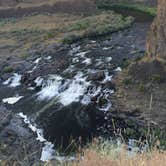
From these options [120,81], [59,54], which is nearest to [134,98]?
[120,81]

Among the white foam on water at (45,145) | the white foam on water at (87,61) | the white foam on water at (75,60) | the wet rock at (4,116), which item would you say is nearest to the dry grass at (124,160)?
the white foam on water at (45,145)

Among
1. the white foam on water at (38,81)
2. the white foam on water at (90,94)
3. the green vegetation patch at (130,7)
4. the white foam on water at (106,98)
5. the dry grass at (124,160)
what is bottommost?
the green vegetation patch at (130,7)

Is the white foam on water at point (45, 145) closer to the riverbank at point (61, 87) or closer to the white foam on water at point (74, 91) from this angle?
the riverbank at point (61, 87)

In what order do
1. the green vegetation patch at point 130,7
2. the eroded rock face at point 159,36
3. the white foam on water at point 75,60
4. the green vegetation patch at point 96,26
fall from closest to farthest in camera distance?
the eroded rock face at point 159,36 → the white foam on water at point 75,60 → the green vegetation patch at point 96,26 → the green vegetation patch at point 130,7

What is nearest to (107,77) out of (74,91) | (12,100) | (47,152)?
(74,91)

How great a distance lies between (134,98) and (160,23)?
697 centimetres

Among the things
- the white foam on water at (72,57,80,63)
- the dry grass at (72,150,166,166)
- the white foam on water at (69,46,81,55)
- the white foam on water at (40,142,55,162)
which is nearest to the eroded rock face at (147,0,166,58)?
the white foam on water at (72,57,80,63)

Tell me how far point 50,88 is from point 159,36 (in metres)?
7.19

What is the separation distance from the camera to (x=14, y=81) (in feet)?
102

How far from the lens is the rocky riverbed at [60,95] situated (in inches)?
757

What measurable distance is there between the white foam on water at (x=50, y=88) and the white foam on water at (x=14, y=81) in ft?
7.96

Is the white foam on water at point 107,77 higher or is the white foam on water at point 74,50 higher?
the white foam on water at point 107,77

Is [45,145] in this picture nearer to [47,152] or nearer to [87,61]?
[47,152]

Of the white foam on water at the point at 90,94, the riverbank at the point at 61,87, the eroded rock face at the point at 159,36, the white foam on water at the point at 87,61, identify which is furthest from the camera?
the white foam on water at the point at 87,61
